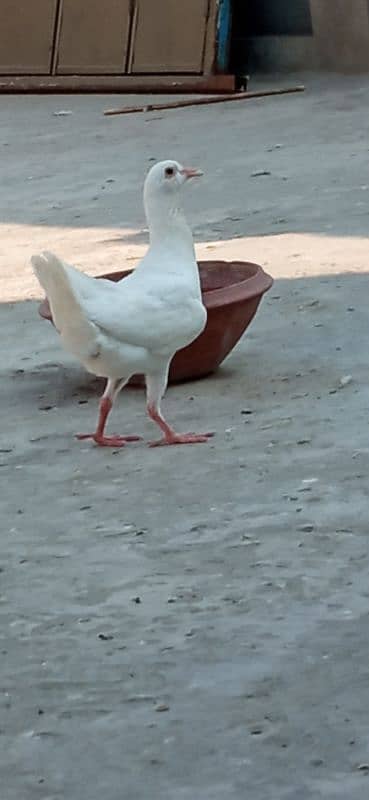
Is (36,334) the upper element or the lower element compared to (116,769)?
lower

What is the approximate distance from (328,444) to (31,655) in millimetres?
1554

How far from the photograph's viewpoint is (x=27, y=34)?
1359 centimetres

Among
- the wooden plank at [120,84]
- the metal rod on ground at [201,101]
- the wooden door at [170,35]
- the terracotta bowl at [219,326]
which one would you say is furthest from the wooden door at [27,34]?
the terracotta bowl at [219,326]

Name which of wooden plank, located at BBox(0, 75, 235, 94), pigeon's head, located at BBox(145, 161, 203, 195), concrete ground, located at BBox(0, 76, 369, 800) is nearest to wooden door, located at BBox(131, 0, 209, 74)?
wooden plank, located at BBox(0, 75, 235, 94)

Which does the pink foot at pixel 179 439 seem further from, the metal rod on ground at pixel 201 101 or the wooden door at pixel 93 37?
the wooden door at pixel 93 37

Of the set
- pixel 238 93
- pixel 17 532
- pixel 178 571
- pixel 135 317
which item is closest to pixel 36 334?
pixel 135 317

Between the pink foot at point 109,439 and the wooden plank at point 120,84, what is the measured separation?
27.6 ft

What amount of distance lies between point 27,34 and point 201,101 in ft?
6.72

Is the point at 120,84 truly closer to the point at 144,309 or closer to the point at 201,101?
the point at 201,101

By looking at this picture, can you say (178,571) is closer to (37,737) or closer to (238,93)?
(37,737)

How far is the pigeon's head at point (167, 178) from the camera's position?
15.6 feet

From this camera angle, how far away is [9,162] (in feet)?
34.7

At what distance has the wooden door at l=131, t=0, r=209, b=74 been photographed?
512 inches

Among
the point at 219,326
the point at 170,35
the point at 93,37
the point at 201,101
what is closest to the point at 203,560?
the point at 219,326
